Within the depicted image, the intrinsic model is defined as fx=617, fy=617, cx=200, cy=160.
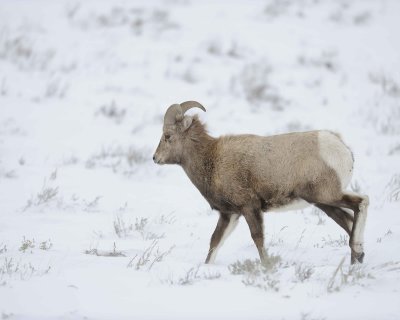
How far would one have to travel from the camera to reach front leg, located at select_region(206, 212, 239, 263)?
21.6 ft

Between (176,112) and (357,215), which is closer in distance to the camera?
(357,215)

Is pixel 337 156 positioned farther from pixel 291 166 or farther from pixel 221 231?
pixel 221 231

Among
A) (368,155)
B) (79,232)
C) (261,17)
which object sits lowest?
(79,232)

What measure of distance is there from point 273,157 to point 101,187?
4233 millimetres

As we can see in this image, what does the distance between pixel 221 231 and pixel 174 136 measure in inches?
49.1

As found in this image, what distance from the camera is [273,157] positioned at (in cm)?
632

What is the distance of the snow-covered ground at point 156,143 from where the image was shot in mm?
4957

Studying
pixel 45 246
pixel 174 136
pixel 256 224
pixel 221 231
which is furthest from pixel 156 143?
pixel 256 224

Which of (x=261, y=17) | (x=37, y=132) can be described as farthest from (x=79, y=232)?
(x=261, y=17)

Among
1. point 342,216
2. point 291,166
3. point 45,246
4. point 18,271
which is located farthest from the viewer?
point 45,246

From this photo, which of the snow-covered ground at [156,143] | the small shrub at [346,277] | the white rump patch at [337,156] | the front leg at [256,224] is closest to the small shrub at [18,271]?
the snow-covered ground at [156,143]

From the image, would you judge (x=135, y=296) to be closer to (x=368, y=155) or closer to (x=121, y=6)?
(x=368, y=155)

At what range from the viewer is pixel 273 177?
6.25m

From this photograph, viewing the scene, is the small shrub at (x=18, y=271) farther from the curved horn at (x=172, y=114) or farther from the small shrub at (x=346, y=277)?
the small shrub at (x=346, y=277)
